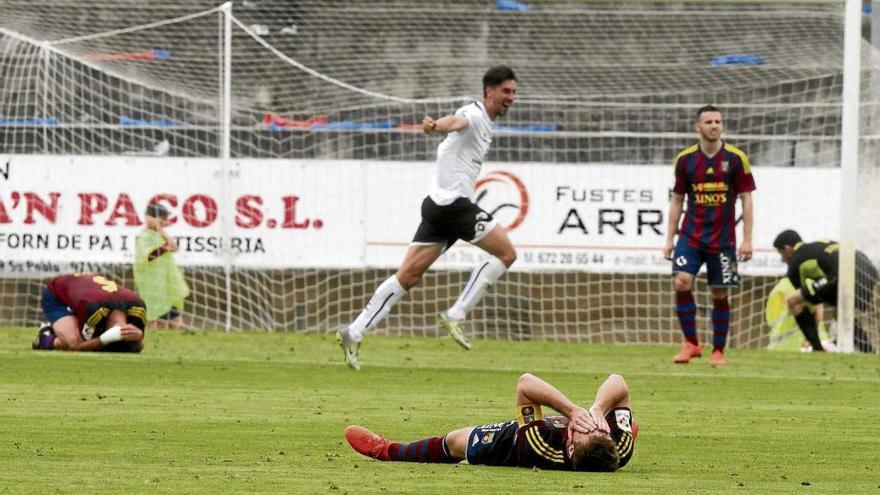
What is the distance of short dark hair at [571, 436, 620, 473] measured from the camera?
290 inches

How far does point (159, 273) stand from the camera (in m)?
19.4

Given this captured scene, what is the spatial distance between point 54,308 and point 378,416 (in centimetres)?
621

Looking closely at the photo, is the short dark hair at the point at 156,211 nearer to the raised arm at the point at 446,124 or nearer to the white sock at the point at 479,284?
the white sock at the point at 479,284

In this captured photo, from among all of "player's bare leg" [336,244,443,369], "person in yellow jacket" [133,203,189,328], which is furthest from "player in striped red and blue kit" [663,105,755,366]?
"person in yellow jacket" [133,203,189,328]

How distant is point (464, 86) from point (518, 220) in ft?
23.9

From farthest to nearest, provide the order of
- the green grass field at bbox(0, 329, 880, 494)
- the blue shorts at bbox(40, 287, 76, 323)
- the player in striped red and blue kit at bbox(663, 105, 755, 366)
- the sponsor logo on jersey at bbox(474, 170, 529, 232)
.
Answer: the sponsor logo on jersey at bbox(474, 170, 529, 232), the blue shorts at bbox(40, 287, 76, 323), the player in striped red and blue kit at bbox(663, 105, 755, 366), the green grass field at bbox(0, 329, 880, 494)

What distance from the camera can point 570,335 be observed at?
20.7 metres

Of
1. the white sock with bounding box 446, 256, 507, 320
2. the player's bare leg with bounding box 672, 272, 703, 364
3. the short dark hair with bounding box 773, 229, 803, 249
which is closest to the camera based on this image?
the white sock with bounding box 446, 256, 507, 320

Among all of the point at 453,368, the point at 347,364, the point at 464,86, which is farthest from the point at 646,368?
the point at 464,86

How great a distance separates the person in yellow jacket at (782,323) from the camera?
19000 mm

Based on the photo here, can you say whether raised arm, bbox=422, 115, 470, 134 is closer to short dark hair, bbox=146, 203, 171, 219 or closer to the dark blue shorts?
A: the dark blue shorts

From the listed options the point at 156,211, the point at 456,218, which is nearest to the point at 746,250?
the point at 456,218

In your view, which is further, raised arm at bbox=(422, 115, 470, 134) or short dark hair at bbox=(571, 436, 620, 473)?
raised arm at bbox=(422, 115, 470, 134)

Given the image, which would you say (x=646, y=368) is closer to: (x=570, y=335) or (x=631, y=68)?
(x=570, y=335)
